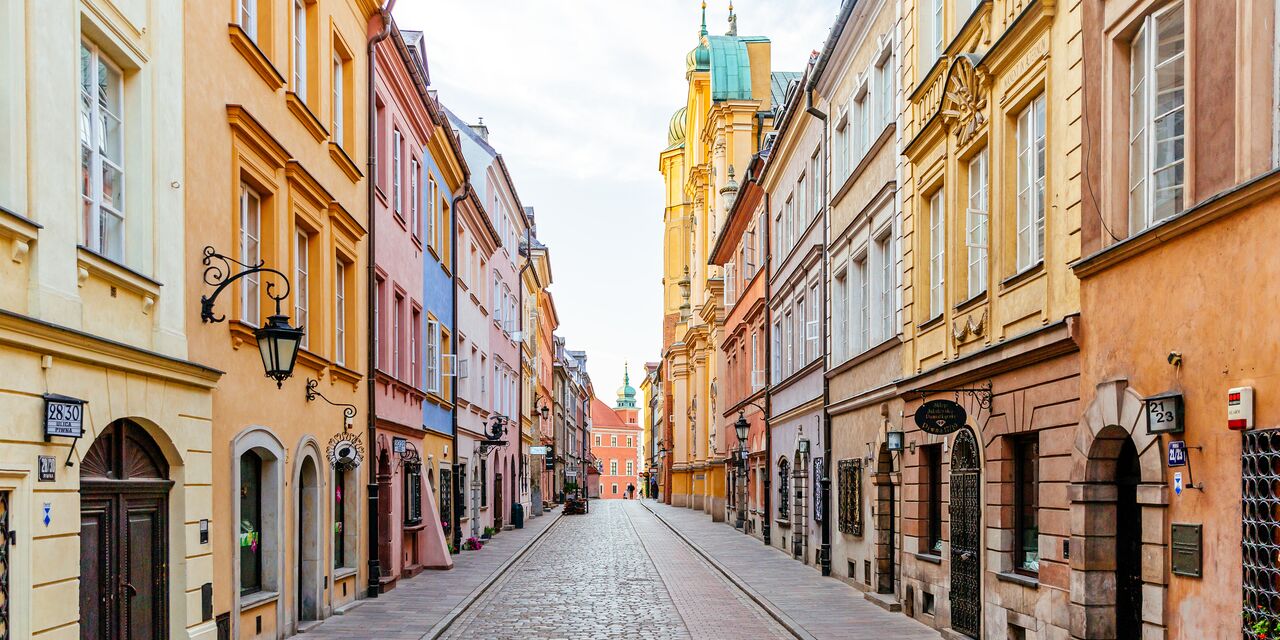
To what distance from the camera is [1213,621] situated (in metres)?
8.37

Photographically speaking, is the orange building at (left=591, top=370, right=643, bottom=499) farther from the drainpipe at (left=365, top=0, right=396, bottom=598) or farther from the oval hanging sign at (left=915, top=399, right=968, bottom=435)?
the oval hanging sign at (left=915, top=399, right=968, bottom=435)

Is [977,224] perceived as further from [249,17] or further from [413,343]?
[413,343]

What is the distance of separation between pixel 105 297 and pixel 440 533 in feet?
52.2

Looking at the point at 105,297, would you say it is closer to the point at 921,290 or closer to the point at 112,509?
the point at 112,509

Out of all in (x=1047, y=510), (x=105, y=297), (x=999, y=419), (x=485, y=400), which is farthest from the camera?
(x=485, y=400)

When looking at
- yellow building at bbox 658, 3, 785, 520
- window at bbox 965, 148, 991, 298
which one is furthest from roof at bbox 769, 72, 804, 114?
window at bbox 965, 148, 991, 298

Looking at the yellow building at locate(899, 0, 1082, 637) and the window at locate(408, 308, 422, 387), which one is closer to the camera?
the yellow building at locate(899, 0, 1082, 637)

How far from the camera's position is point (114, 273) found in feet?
30.8

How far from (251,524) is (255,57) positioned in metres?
5.26

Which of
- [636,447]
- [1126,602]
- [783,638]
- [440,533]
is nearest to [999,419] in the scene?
[1126,602]

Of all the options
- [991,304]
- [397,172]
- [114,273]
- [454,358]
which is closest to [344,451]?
[397,172]

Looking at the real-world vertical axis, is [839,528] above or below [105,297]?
below

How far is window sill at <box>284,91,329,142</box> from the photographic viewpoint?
14.6 metres

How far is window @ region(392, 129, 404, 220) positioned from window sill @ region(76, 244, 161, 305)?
1158 centimetres
